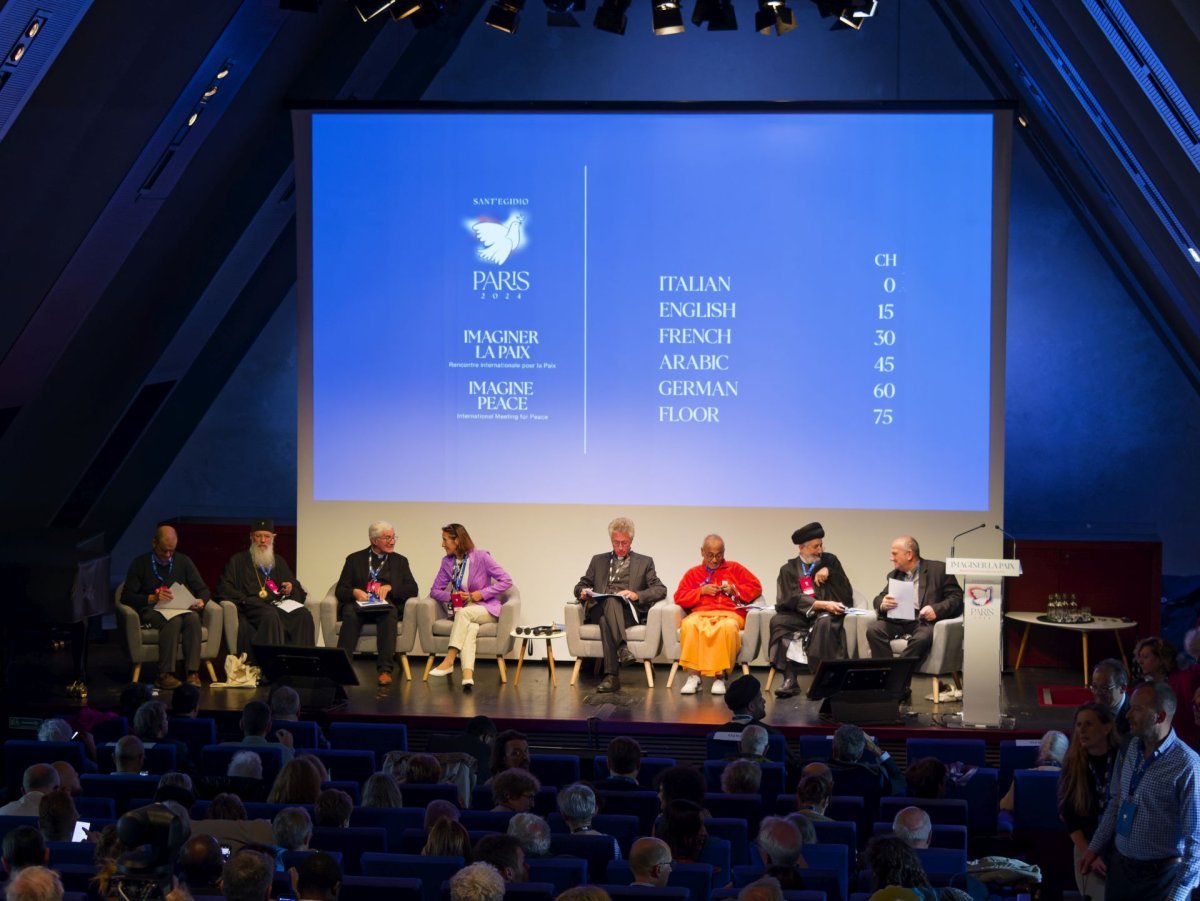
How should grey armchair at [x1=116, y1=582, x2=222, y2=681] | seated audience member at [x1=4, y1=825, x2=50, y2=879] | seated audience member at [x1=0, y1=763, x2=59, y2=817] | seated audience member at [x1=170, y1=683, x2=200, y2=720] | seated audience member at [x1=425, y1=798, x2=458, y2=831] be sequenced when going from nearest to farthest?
seated audience member at [x1=4, y1=825, x2=50, y2=879], seated audience member at [x1=425, y1=798, x2=458, y2=831], seated audience member at [x1=0, y1=763, x2=59, y2=817], seated audience member at [x1=170, y1=683, x2=200, y2=720], grey armchair at [x1=116, y1=582, x2=222, y2=681]

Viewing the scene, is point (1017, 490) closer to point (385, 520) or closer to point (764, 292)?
point (764, 292)

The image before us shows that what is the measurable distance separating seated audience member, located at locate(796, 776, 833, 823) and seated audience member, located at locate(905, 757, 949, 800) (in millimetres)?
660

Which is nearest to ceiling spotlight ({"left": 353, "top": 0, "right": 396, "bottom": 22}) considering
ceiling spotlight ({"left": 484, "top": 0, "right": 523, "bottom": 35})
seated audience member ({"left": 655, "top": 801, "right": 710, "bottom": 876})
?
ceiling spotlight ({"left": 484, "top": 0, "right": 523, "bottom": 35})

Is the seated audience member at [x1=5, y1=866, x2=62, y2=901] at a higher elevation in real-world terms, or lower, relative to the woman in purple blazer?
lower

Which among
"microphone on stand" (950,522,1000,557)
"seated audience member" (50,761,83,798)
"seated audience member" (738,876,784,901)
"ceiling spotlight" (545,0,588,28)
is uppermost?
"ceiling spotlight" (545,0,588,28)

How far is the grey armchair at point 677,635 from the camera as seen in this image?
10227 mm

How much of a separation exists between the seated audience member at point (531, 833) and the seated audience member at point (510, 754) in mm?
1384

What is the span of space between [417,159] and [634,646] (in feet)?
11.4

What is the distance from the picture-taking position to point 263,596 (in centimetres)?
1051

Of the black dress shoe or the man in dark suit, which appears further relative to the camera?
the man in dark suit

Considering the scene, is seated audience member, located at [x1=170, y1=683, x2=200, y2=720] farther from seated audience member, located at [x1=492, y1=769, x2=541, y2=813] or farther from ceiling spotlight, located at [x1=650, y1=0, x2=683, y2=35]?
ceiling spotlight, located at [x1=650, y1=0, x2=683, y2=35]

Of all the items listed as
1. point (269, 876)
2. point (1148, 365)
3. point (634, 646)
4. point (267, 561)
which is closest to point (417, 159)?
point (267, 561)

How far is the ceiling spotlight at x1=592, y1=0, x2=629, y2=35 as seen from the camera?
9812mm

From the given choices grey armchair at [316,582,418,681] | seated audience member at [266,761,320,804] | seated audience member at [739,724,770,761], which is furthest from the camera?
grey armchair at [316,582,418,681]
